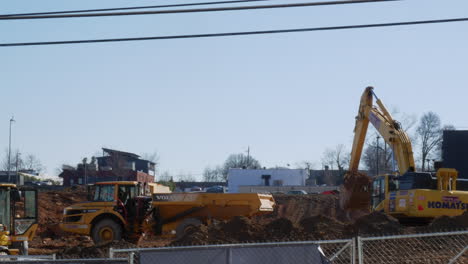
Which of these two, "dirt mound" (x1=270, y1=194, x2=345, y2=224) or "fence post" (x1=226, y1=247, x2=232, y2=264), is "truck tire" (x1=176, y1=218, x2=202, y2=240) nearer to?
"fence post" (x1=226, y1=247, x2=232, y2=264)

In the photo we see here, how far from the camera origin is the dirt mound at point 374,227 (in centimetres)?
2038

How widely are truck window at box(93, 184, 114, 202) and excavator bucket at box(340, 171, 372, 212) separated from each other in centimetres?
1019

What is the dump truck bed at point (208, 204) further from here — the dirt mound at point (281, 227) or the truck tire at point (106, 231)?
the dirt mound at point (281, 227)

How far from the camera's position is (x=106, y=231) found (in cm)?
2586

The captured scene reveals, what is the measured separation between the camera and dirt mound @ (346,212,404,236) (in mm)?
20375

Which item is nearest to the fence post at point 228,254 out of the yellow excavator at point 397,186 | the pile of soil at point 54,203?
the yellow excavator at point 397,186

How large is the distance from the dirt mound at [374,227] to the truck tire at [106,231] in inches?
340

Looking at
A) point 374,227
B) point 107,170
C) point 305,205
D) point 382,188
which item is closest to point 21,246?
point 374,227

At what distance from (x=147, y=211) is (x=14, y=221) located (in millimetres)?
8691

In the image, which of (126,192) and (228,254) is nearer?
(228,254)

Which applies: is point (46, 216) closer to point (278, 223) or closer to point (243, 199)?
point (243, 199)

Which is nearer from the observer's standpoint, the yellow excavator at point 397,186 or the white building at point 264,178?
the yellow excavator at point 397,186

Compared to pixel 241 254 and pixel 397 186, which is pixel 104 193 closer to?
pixel 397 186

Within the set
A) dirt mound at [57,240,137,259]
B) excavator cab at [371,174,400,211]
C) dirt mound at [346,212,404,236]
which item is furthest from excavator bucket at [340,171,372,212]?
dirt mound at [57,240,137,259]
